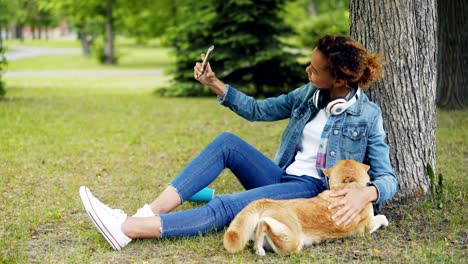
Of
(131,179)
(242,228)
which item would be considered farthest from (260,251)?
(131,179)

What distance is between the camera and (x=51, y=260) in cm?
406

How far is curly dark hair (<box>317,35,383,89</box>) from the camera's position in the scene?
13.5ft

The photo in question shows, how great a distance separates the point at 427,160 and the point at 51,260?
9.31 ft

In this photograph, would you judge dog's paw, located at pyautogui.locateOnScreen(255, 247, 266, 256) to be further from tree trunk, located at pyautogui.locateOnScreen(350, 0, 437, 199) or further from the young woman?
tree trunk, located at pyautogui.locateOnScreen(350, 0, 437, 199)

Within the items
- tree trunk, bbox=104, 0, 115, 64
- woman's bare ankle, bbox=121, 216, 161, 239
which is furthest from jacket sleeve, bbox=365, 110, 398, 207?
tree trunk, bbox=104, 0, 115, 64

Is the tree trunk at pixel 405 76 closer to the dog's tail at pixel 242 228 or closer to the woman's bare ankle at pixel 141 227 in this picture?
the dog's tail at pixel 242 228

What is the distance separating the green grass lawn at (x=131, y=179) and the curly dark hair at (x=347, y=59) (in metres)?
1.07

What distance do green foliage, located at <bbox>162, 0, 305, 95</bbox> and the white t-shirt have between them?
33.0ft

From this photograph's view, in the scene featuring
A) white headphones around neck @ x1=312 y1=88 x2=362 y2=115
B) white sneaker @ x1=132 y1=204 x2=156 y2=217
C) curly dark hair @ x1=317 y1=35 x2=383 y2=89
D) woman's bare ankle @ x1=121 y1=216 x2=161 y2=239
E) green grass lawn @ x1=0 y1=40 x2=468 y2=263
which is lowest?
green grass lawn @ x1=0 y1=40 x2=468 y2=263

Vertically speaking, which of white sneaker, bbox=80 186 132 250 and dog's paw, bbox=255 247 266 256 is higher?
white sneaker, bbox=80 186 132 250

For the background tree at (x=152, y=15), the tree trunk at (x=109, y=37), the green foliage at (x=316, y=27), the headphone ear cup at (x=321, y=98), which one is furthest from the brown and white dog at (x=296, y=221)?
the tree trunk at (x=109, y=37)

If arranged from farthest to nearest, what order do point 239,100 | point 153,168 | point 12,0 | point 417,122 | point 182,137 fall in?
point 12,0 → point 182,137 → point 153,168 → point 417,122 → point 239,100

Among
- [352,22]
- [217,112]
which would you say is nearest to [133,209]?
[352,22]

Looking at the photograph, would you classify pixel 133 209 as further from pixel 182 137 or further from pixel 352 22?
pixel 182 137
